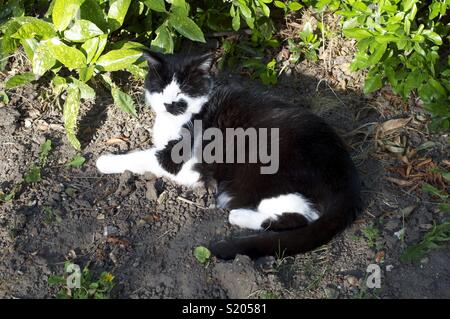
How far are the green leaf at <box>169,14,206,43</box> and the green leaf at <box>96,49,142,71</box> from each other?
28cm

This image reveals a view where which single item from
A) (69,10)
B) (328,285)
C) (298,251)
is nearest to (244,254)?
(298,251)

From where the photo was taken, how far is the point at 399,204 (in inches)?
124

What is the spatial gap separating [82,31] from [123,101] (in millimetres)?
521

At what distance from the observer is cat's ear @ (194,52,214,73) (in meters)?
3.10

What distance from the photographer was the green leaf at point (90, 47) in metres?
3.26

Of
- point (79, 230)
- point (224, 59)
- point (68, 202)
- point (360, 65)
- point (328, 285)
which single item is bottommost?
point (328, 285)

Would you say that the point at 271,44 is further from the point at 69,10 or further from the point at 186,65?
the point at 69,10

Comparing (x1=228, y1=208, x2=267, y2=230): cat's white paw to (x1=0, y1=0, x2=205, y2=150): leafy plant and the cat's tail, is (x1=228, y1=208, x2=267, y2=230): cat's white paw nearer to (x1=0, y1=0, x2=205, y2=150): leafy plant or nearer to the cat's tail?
the cat's tail

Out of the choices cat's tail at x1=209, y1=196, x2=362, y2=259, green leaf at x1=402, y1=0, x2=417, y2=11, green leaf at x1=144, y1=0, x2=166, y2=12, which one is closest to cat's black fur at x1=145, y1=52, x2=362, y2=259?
cat's tail at x1=209, y1=196, x2=362, y2=259

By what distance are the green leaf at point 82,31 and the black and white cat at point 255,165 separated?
0.37m

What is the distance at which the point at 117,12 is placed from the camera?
3.28 m

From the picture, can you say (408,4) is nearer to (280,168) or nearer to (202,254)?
(280,168)

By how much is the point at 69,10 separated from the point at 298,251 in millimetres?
1846

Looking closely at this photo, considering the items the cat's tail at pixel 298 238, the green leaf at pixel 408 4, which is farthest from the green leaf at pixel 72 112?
the green leaf at pixel 408 4
